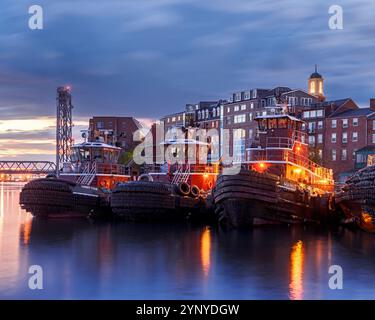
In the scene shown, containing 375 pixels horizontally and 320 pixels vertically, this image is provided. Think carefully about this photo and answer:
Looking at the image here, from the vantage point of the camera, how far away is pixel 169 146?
60.2 m

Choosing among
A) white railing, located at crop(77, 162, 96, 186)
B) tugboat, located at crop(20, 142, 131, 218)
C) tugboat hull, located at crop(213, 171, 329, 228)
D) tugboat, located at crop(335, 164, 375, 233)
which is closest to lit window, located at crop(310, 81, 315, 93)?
tugboat, located at crop(20, 142, 131, 218)

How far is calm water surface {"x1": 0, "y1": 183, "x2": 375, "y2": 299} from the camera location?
24611 mm

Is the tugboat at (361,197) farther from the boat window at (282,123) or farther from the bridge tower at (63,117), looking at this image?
the bridge tower at (63,117)

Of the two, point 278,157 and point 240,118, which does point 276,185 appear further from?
point 240,118

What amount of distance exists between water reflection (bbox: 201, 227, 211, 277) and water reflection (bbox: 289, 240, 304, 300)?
373 cm

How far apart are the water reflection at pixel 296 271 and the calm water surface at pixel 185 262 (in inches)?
1.6

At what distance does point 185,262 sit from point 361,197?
1176 cm

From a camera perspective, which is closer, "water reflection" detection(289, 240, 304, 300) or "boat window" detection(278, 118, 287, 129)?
"water reflection" detection(289, 240, 304, 300)

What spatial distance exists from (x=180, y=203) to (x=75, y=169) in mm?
16946

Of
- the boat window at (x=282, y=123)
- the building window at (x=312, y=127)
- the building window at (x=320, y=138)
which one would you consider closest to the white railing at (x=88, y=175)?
the boat window at (x=282, y=123)

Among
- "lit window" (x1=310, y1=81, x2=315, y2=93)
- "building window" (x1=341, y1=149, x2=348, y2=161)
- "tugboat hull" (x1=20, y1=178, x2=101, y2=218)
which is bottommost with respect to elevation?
"tugboat hull" (x1=20, y1=178, x2=101, y2=218)

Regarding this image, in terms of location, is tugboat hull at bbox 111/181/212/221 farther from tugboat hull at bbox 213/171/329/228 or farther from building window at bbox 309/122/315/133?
building window at bbox 309/122/315/133
